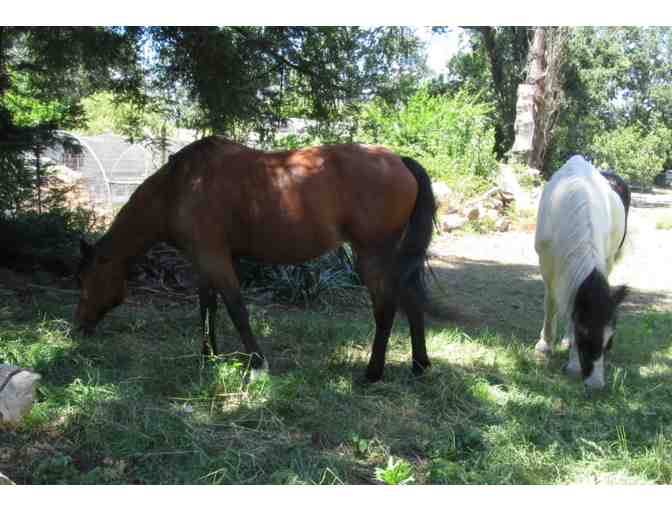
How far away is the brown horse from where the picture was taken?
173 inches

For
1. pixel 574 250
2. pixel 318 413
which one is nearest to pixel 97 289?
pixel 318 413

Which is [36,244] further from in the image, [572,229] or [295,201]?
[572,229]

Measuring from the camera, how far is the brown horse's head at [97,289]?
500 centimetres

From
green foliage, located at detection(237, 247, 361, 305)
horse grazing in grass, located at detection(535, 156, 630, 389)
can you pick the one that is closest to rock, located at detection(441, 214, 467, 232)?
green foliage, located at detection(237, 247, 361, 305)

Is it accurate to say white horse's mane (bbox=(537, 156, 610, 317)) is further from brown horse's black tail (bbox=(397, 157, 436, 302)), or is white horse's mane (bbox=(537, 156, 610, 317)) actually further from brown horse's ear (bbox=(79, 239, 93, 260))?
brown horse's ear (bbox=(79, 239, 93, 260))

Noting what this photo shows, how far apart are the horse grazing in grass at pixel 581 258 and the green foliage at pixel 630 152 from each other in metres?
20.8

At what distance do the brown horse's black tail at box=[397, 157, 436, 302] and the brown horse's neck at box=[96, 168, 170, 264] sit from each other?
1883 mm

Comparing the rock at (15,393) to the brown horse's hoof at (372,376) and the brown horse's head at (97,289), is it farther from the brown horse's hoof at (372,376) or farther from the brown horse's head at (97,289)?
the brown horse's hoof at (372,376)

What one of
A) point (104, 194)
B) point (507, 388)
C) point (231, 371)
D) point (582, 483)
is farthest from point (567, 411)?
point (104, 194)

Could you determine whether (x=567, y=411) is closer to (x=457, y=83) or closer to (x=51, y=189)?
(x=51, y=189)

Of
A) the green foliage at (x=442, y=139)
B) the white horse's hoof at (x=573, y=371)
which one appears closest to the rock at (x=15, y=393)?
the white horse's hoof at (x=573, y=371)

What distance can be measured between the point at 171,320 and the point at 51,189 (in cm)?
298

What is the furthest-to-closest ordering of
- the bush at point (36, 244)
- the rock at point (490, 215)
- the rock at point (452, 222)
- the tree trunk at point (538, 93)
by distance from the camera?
the tree trunk at point (538, 93) → the rock at point (490, 215) → the rock at point (452, 222) → the bush at point (36, 244)

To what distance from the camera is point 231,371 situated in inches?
161
